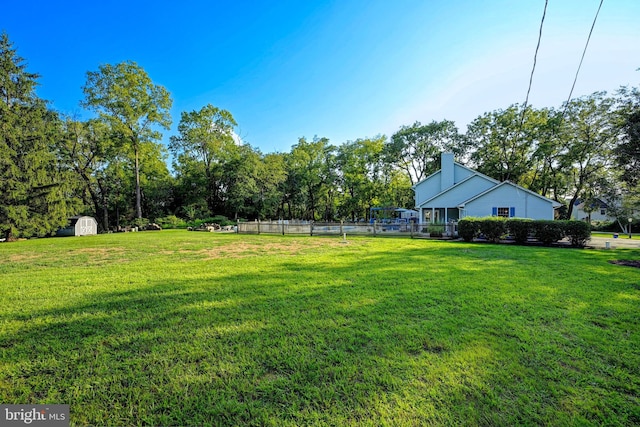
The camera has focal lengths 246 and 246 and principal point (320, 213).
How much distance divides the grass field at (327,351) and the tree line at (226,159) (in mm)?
9951

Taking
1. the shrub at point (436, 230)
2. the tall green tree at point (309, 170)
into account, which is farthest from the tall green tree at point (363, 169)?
the shrub at point (436, 230)

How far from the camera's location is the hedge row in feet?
35.2

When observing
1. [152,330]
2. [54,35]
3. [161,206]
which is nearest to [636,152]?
[152,330]

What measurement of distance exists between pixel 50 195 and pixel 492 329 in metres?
28.2

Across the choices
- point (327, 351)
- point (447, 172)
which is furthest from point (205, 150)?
point (327, 351)

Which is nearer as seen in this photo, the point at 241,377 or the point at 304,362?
the point at 241,377

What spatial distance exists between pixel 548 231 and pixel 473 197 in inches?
295

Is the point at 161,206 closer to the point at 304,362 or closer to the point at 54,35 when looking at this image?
the point at 54,35

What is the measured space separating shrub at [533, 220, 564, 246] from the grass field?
693 centimetres

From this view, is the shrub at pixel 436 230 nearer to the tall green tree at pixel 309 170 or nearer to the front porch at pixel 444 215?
the front porch at pixel 444 215

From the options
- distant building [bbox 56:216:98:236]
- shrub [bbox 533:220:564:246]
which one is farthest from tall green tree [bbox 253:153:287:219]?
shrub [bbox 533:220:564:246]

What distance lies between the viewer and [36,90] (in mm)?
19609

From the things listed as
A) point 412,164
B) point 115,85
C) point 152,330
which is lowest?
point 152,330

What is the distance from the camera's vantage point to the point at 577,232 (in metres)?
10.7
